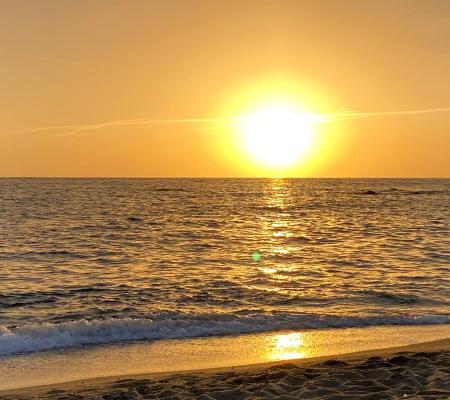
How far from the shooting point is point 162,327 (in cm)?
1408

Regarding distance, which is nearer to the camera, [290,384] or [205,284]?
[290,384]

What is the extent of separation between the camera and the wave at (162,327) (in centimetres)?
1282

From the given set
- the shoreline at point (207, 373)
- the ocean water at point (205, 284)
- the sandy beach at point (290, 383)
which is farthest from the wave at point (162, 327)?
the sandy beach at point (290, 383)

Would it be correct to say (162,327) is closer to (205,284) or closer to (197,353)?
(197,353)

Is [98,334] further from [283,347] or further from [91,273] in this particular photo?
[91,273]

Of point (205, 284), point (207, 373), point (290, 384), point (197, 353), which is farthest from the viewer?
point (205, 284)

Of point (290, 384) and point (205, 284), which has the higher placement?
point (290, 384)

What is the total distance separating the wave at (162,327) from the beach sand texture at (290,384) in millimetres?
3296

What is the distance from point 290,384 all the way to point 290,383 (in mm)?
63

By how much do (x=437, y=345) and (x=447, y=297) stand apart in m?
6.46

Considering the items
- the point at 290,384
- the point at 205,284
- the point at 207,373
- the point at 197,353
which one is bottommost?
the point at 205,284

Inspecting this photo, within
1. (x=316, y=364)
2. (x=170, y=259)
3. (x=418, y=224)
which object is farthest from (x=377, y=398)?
(x=418, y=224)

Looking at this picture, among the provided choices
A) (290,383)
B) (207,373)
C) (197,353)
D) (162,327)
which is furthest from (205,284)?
(290,383)

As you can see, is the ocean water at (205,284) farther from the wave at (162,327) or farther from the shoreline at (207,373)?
the shoreline at (207,373)
